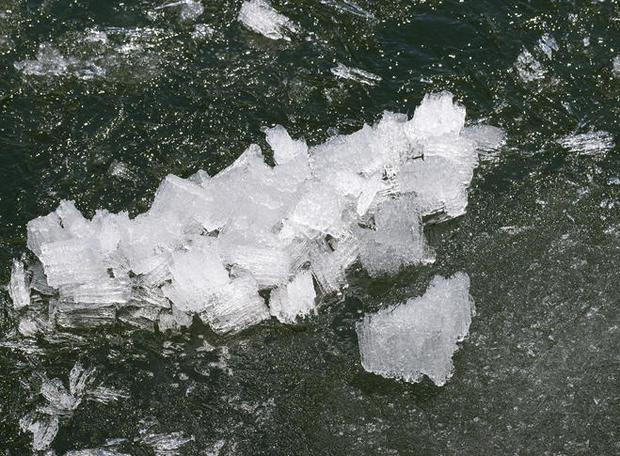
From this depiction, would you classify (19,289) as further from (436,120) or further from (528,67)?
(528,67)

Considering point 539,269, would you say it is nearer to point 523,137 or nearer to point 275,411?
point 523,137

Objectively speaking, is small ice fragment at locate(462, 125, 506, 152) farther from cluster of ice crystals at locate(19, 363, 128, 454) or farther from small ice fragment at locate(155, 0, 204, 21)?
cluster of ice crystals at locate(19, 363, 128, 454)

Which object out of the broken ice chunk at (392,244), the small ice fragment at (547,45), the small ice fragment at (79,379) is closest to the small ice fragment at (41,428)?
the small ice fragment at (79,379)

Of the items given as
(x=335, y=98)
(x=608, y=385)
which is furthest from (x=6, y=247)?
(x=608, y=385)

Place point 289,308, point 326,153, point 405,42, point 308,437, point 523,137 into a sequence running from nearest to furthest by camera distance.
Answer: point 308,437
point 289,308
point 326,153
point 523,137
point 405,42

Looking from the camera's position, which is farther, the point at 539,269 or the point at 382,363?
the point at 539,269

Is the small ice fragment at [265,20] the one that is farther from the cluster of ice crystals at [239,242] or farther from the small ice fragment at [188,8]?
the cluster of ice crystals at [239,242]
